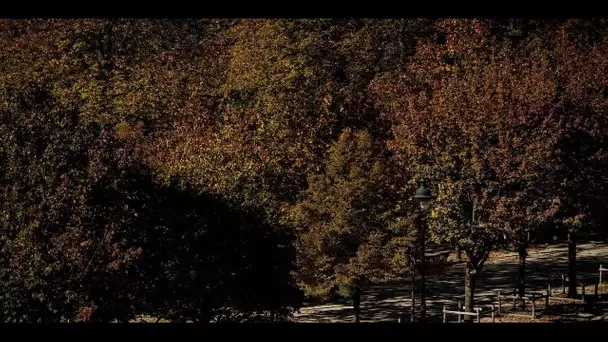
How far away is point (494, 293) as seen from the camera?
3192cm

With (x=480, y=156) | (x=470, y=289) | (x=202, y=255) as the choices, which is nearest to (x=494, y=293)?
(x=470, y=289)

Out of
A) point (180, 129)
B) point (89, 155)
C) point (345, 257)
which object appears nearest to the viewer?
point (89, 155)

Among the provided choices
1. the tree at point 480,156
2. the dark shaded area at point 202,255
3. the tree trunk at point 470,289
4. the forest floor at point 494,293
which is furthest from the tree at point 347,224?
the forest floor at point 494,293

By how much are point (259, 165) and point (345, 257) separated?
7640 millimetres

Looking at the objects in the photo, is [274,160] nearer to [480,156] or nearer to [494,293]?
[480,156]

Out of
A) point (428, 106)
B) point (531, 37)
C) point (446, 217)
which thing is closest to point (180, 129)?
point (428, 106)

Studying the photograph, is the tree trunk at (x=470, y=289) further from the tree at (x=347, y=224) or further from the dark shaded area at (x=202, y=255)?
the dark shaded area at (x=202, y=255)

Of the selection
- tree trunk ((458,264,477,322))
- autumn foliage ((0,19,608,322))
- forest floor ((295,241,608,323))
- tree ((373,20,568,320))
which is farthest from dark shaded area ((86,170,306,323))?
A: forest floor ((295,241,608,323))

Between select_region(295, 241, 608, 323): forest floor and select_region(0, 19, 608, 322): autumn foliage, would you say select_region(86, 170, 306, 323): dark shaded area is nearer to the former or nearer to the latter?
select_region(0, 19, 608, 322): autumn foliage

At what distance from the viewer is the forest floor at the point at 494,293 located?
26.8 metres

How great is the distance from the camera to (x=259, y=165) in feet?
100

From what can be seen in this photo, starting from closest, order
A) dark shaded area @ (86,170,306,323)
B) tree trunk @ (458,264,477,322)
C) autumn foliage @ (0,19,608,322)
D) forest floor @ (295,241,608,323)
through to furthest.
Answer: autumn foliage @ (0,19,608,322), dark shaded area @ (86,170,306,323), tree trunk @ (458,264,477,322), forest floor @ (295,241,608,323)

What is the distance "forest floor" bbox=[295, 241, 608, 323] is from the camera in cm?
2683

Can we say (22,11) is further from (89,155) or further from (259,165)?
(259,165)
